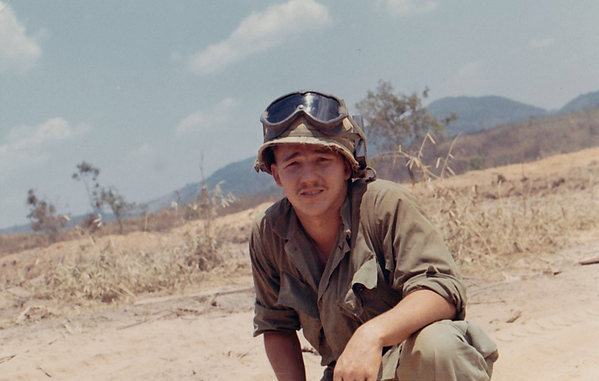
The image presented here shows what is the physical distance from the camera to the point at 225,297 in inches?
233

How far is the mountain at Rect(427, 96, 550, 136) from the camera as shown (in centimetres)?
11181

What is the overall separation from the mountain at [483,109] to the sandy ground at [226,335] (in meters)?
97.7

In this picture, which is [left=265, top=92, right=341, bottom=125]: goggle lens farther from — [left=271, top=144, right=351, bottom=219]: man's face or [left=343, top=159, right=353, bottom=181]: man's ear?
[left=343, top=159, right=353, bottom=181]: man's ear

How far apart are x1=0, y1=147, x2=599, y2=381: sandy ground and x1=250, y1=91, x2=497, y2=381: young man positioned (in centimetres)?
126

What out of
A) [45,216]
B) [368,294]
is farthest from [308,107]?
[45,216]

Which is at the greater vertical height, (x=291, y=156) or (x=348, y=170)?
(x=291, y=156)

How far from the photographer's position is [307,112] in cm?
226

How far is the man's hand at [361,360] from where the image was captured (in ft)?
6.29

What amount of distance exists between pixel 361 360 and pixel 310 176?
72 cm

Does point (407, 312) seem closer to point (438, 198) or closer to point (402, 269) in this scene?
point (402, 269)

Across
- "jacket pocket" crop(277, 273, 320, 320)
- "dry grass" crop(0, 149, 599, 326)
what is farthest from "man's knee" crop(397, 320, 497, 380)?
"dry grass" crop(0, 149, 599, 326)

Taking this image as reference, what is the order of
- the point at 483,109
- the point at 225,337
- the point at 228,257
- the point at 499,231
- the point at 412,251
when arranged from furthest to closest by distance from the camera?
the point at 483,109 < the point at 228,257 < the point at 499,231 < the point at 225,337 < the point at 412,251

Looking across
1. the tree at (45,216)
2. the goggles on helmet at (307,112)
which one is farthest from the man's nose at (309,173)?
the tree at (45,216)

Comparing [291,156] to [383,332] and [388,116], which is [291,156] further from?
[388,116]
